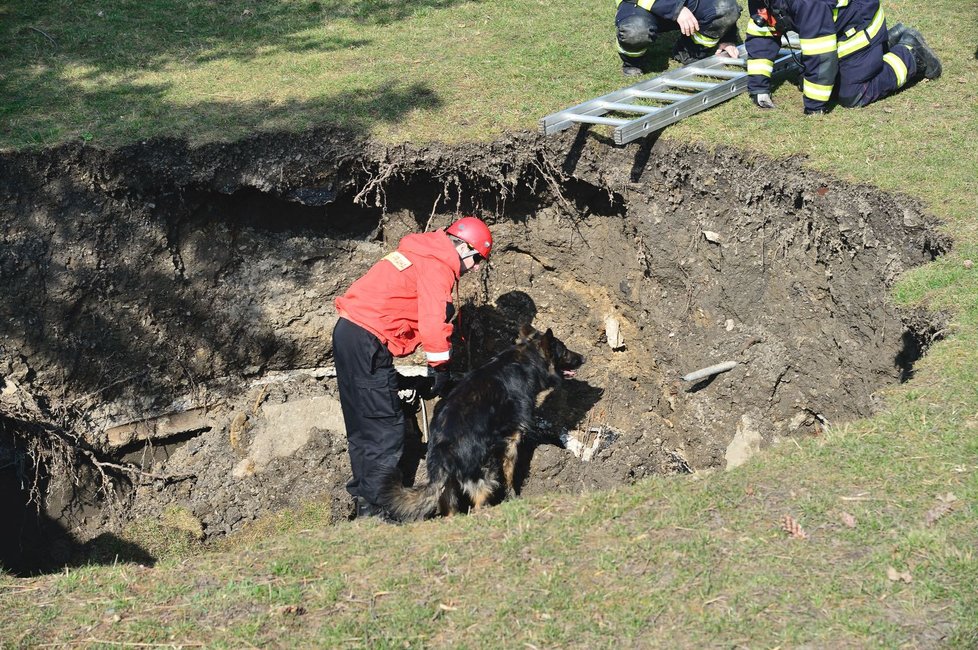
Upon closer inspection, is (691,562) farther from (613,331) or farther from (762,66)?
(762,66)

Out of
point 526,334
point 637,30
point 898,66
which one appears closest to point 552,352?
point 526,334

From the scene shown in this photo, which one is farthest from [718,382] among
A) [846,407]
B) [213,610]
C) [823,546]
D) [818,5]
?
[213,610]

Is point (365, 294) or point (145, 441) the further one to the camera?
point (145, 441)

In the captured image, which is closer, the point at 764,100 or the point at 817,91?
the point at 817,91

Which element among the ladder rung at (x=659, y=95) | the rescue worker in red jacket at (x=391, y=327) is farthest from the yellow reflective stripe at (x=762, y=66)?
the rescue worker in red jacket at (x=391, y=327)

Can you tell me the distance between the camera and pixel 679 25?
9.01 meters

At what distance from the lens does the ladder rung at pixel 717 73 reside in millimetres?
8898

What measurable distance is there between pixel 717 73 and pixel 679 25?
2.12 feet

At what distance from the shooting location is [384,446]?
23.0 feet

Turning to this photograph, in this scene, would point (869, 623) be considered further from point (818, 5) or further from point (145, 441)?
point (145, 441)

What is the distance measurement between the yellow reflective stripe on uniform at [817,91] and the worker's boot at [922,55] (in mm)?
1255

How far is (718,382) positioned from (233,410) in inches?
199

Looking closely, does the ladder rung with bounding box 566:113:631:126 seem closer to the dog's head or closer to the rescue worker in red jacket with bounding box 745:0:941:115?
the rescue worker in red jacket with bounding box 745:0:941:115

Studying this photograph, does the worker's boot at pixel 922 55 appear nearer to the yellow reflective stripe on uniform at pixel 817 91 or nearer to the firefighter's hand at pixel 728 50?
the yellow reflective stripe on uniform at pixel 817 91
